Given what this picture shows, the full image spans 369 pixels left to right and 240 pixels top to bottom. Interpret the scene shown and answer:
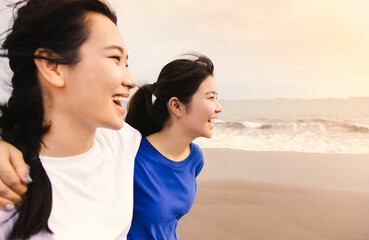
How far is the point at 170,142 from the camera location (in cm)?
200

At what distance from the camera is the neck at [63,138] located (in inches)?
45.8

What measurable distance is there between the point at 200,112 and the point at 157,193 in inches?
28.5

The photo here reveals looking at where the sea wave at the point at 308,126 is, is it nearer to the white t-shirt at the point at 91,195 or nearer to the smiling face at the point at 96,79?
the white t-shirt at the point at 91,195

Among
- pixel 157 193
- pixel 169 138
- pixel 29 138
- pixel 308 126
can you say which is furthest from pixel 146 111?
pixel 308 126

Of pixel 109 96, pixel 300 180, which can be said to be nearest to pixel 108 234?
pixel 109 96

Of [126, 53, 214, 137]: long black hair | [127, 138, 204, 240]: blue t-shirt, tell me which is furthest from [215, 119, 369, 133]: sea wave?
[127, 138, 204, 240]: blue t-shirt

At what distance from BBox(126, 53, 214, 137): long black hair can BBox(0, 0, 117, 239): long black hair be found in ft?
3.22

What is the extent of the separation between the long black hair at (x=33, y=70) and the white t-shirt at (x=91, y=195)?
70mm

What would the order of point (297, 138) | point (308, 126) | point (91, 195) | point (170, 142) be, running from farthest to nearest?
point (308, 126) < point (297, 138) < point (170, 142) < point (91, 195)

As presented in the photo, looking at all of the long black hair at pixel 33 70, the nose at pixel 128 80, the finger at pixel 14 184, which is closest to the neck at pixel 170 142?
the nose at pixel 128 80

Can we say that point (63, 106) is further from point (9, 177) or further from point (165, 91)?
point (165, 91)

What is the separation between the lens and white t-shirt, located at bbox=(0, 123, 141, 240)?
42.7 inches

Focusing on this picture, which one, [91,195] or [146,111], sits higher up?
[146,111]

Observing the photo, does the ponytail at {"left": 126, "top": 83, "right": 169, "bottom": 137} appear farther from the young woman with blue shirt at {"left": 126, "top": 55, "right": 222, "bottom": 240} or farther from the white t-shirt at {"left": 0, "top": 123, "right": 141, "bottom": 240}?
the white t-shirt at {"left": 0, "top": 123, "right": 141, "bottom": 240}
